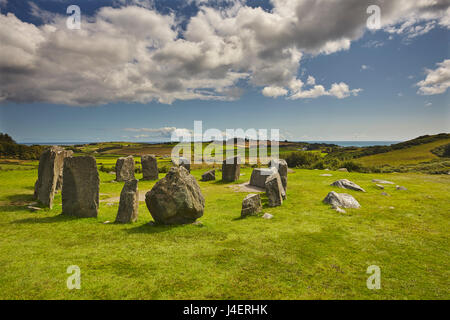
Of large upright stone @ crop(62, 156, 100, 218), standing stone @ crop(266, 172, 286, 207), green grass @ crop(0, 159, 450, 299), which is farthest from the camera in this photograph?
standing stone @ crop(266, 172, 286, 207)

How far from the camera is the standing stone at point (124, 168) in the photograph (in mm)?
24516

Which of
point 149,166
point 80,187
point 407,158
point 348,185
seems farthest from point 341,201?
point 407,158

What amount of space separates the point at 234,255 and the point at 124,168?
21.2 meters

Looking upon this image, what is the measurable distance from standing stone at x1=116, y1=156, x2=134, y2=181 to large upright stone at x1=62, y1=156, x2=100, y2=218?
43.9ft

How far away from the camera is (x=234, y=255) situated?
734 centimetres


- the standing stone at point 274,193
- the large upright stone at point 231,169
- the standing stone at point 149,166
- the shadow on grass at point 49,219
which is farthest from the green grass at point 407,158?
the shadow on grass at point 49,219

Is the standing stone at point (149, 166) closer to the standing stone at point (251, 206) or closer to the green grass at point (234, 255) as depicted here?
the green grass at point (234, 255)

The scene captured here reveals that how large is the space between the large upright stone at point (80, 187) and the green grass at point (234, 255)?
2.33 ft

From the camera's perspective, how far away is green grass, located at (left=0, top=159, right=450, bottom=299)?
5465 millimetres

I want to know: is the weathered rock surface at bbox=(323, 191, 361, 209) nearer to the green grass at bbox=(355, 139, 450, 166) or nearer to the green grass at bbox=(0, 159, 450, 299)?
the green grass at bbox=(0, 159, 450, 299)

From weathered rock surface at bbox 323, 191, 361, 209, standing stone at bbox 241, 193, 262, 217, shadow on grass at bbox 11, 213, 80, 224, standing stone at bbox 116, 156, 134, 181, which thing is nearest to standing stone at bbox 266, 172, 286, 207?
standing stone at bbox 241, 193, 262, 217
